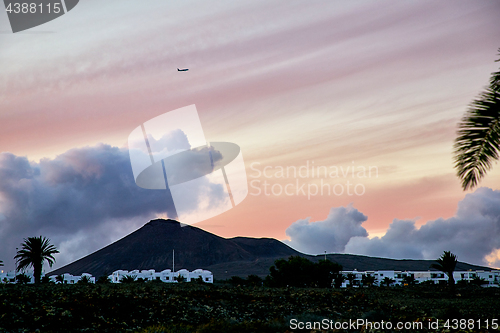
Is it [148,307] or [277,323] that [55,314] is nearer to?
[148,307]

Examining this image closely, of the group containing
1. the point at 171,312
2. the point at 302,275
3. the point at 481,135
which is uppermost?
the point at 481,135

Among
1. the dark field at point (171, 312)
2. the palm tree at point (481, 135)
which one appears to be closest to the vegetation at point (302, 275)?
the dark field at point (171, 312)

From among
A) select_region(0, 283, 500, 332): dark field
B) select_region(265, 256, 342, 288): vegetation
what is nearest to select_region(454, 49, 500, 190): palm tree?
select_region(0, 283, 500, 332): dark field

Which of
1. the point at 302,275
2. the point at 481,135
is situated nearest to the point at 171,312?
the point at 481,135

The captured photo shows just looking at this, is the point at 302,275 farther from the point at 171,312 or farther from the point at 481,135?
the point at 481,135

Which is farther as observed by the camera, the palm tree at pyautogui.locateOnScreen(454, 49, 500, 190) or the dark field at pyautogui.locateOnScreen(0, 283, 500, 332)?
the dark field at pyautogui.locateOnScreen(0, 283, 500, 332)

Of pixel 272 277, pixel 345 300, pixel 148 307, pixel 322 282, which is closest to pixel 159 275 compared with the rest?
pixel 272 277

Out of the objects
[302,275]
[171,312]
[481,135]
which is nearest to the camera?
[481,135]

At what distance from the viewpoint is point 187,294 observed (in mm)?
30609

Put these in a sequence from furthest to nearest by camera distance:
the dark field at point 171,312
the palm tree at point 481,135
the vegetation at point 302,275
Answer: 1. the vegetation at point 302,275
2. the dark field at point 171,312
3. the palm tree at point 481,135

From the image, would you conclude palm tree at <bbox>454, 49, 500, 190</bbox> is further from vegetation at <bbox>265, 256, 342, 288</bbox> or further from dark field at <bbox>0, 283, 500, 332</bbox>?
vegetation at <bbox>265, 256, 342, 288</bbox>

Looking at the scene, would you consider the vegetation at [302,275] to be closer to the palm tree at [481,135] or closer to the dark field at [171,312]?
the dark field at [171,312]

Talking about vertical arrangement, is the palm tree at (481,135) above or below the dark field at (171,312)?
above

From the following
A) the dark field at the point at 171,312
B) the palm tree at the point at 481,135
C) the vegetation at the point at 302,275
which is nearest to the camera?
the palm tree at the point at 481,135
